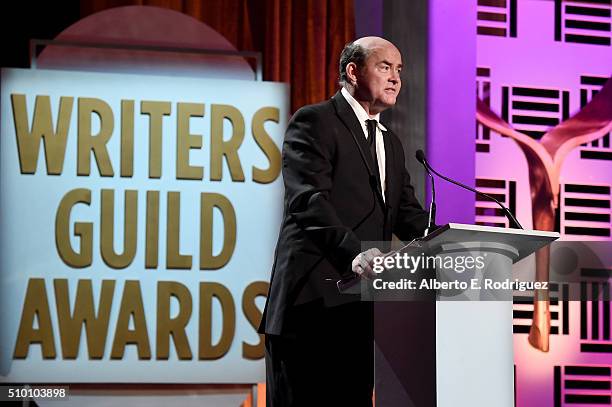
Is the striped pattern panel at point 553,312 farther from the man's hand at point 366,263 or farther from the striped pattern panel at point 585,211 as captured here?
the man's hand at point 366,263

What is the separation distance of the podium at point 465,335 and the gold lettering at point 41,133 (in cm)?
231

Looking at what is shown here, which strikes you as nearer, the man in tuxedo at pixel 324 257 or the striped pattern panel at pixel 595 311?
the man in tuxedo at pixel 324 257

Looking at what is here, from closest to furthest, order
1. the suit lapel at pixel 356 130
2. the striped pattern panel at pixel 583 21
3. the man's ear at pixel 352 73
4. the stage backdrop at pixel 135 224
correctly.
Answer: the suit lapel at pixel 356 130 → the man's ear at pixel 352 73 → the stage backdrop at pixel 135 224 → the striped pattern panel at pixel 583 21

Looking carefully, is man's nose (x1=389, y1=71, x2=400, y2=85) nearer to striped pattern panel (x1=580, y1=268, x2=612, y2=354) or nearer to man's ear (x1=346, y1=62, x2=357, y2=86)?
man's ear (x1=346, y1=62, x2=357, y2=86)

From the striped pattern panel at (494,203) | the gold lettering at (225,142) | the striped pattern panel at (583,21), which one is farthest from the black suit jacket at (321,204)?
the striped pattern panel at (583,21)

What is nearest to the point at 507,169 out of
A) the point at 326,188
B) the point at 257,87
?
the point at 257,87

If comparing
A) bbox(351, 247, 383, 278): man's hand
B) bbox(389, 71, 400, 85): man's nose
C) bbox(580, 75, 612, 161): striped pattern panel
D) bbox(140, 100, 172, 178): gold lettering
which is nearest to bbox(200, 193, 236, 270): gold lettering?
bbox(140, 100, 172, 178): gold lettering

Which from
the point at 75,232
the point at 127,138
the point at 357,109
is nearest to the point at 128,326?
the point at 75,232

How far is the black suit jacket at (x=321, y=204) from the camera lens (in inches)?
88.0

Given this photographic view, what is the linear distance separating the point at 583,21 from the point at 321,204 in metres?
2.24

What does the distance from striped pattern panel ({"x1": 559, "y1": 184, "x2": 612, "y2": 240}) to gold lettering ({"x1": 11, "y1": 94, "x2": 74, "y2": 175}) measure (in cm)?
204

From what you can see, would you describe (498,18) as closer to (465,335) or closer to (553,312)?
(553,312)

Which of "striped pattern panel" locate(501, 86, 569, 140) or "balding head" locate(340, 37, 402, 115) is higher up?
"striped pattern panel" locate(501, 86, 569, 140)

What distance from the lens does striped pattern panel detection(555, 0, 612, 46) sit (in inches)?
154
